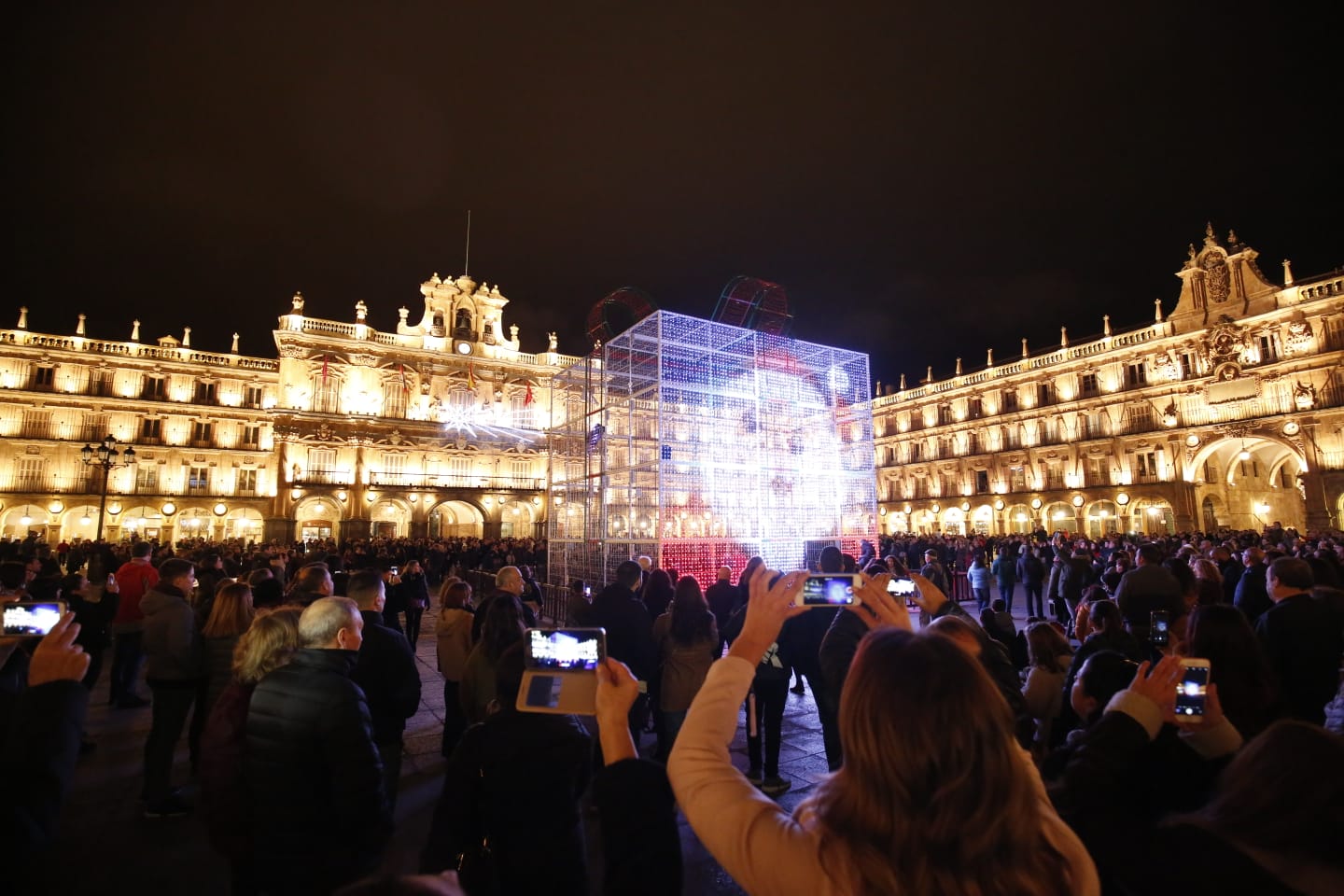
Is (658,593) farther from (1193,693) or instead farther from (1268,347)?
(1268,347)

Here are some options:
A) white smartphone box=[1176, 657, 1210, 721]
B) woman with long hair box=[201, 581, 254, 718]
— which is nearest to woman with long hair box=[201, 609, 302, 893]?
woman with long hair box=[201, 581, 254, 718]

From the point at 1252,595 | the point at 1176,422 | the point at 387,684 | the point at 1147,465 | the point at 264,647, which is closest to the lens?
the point at 264,647

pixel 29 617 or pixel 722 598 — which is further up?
pixel 29 617

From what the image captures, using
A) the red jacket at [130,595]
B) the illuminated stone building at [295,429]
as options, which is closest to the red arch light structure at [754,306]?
the red jacket at [130,595]

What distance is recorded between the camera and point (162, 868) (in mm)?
3924

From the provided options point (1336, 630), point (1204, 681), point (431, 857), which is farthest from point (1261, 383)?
point (431, 857)

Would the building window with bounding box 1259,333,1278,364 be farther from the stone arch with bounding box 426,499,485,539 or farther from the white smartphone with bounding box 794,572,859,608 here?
the stone arch with bounding box 426,499,485,539

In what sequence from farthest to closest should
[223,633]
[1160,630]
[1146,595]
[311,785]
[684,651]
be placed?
1. [1146,595]
2. [223,633]
3. [684,651]
4. [1160,630]
5. [311,785]

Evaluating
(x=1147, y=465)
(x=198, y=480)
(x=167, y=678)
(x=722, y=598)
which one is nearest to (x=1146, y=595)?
(x=722, y=598)

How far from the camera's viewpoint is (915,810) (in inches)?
43.7

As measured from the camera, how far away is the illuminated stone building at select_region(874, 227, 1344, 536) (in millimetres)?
27422

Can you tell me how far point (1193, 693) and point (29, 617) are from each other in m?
4.79

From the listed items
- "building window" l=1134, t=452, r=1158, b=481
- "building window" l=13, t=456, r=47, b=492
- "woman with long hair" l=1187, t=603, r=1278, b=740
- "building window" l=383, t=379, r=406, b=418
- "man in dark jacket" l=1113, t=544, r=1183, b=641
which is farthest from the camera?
"building window" l=383, t=379, r=406, b=418

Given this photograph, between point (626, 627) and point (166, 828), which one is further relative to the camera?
point (626, 627)
